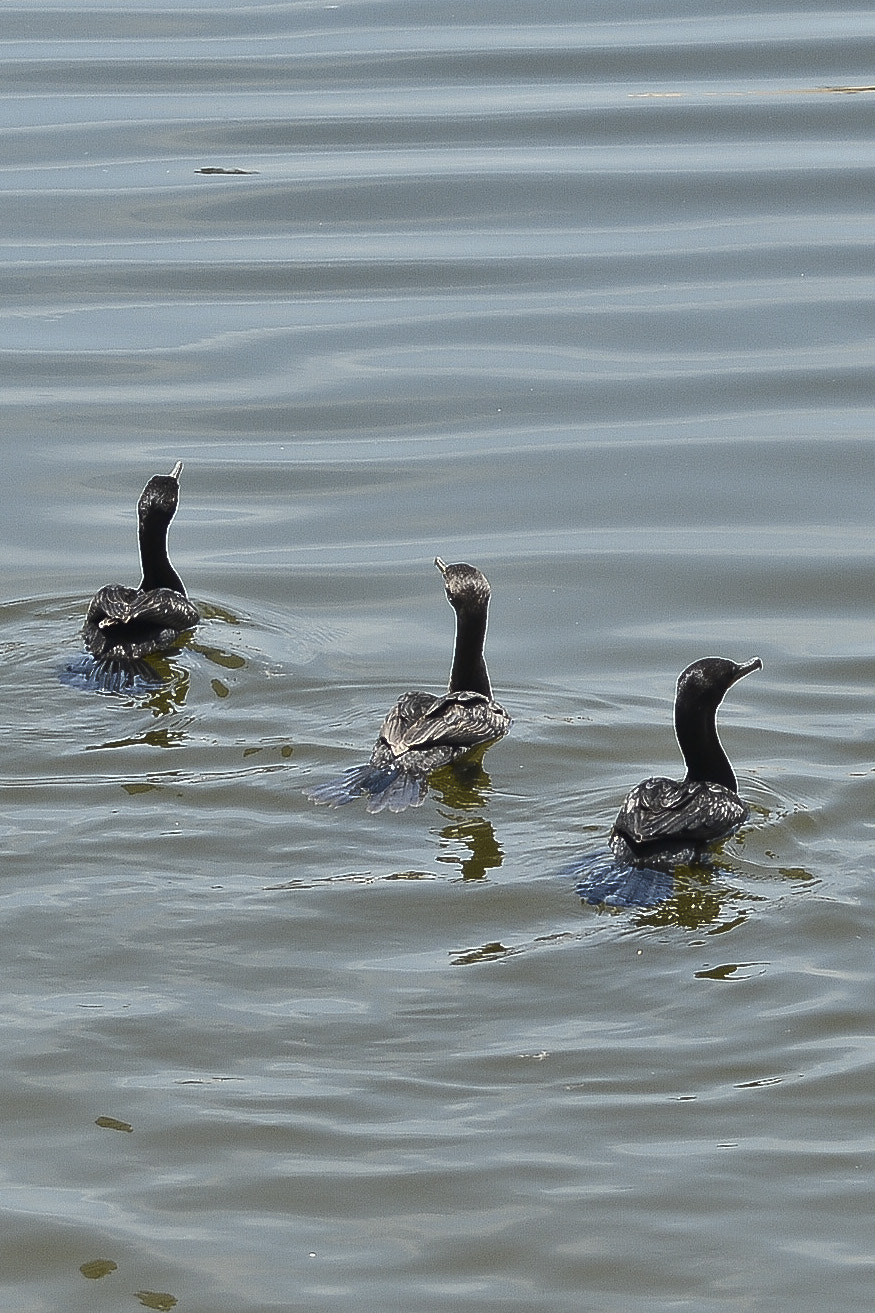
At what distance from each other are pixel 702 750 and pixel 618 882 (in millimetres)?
850

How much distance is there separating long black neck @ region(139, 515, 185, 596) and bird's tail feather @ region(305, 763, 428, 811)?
2.34 meters

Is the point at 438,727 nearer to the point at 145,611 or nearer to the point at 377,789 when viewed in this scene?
the point at 377,789

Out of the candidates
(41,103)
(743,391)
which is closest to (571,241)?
(743,391)

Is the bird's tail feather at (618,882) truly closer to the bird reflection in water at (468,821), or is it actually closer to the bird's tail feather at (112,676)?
the bird reflection in water at (468,821)

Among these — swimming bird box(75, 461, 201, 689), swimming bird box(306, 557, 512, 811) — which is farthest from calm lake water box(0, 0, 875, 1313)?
swimming bird box(75, 461, 201, 689)

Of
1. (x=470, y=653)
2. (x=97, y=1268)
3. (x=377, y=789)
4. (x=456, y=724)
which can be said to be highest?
(x=470, y=653)

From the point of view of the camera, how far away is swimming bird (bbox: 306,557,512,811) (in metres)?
7.98

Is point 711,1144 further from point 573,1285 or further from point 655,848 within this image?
point 655,848

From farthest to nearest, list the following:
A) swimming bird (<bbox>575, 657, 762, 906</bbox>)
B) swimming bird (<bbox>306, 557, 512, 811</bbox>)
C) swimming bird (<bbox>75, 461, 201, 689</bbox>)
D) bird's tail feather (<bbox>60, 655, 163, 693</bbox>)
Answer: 1. swimming bird (<bbox>75, 461, 201, 689</bbox>)
2. bird's tail feather (<bbox>60, 655, 163, 693</bbox>)
3. swimming bird (<bbox>306, 557, 512, 811</bbox>)
4. swimming bird (<bbox>575, 657, 762, 906</bbox>)

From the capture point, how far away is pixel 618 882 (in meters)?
7.18

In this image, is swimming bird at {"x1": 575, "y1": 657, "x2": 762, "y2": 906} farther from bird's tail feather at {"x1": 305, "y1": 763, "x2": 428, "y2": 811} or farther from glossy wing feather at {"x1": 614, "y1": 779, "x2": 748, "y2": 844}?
bird's tail feather at {"x1": 305, "y1": 763, "x2": 428, "y2": 811}

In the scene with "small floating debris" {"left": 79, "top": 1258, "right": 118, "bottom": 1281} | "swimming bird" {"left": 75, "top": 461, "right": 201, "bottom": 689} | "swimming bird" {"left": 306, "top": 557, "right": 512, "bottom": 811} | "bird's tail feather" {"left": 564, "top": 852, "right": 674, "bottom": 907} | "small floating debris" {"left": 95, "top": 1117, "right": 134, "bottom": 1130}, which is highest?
"swimming bird" {"left": 75, "top": 461, "right": 201, "bottom": 689}

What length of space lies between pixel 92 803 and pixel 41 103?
1353cm

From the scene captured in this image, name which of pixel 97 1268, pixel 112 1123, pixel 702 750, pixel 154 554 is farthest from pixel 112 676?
pixel 97 1268
